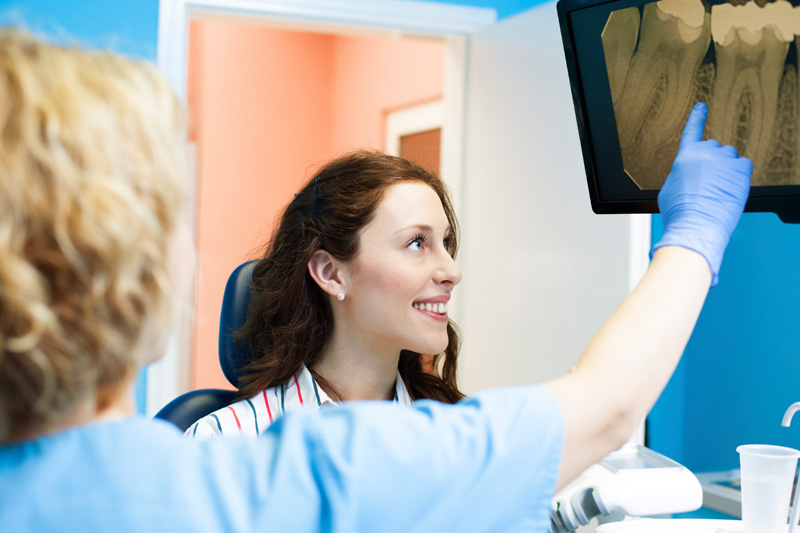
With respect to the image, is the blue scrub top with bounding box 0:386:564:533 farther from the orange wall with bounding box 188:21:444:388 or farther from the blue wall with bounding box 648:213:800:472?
the orange wall with bounding box 188:21:444:388

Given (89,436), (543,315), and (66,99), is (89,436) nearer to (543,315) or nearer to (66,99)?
(66,99)

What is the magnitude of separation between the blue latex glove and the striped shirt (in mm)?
782

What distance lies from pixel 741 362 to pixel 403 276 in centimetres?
113

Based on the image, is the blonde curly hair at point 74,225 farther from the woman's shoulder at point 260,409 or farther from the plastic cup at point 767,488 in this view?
the plastic cup at point 767,488

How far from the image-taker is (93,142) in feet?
1.83

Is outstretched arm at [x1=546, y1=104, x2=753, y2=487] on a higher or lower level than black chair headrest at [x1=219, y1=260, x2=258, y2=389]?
higher

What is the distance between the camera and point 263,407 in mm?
1469

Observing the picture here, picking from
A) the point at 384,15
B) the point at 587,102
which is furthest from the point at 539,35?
the point at 587,102

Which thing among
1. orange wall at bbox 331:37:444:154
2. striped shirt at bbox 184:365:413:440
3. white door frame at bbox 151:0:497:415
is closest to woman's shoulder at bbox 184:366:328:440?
striped shirt at bbox 184:365:413:440

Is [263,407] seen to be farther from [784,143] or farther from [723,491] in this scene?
[723,491]

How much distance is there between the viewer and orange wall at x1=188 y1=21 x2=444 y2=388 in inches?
174

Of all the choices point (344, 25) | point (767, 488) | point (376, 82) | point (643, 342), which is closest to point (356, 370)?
point (767, 488)

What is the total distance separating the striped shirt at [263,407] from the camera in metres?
1.40

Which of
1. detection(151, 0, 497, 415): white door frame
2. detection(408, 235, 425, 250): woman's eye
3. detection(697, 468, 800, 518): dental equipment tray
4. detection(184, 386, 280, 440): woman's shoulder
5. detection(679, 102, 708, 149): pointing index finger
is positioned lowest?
detection(697, 468, 800, 518): dental equipment tray
